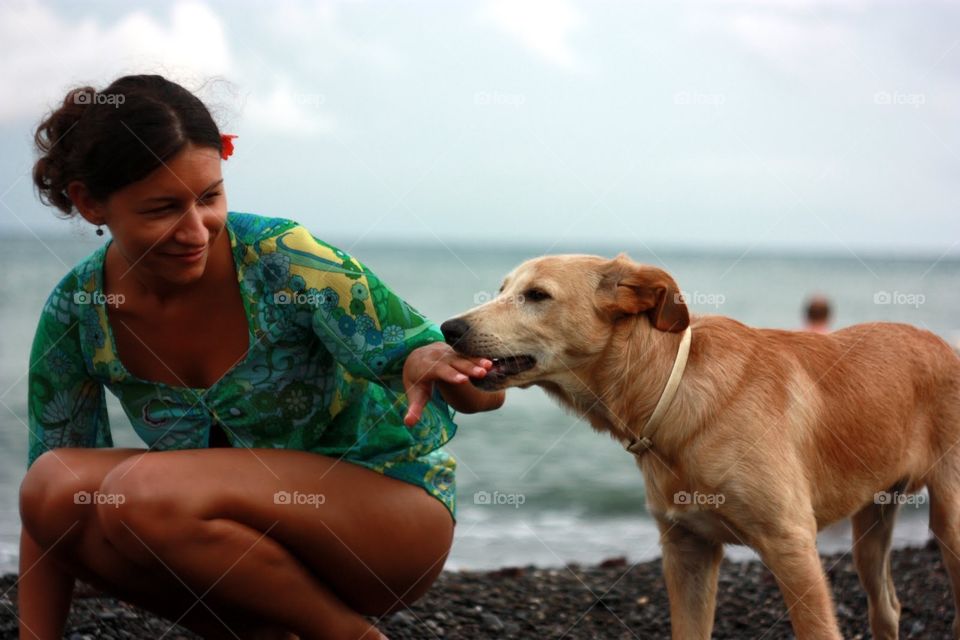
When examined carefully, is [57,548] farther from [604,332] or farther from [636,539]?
[636,539]

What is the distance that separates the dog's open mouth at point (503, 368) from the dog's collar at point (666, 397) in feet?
1.47

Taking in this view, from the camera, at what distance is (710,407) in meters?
3.47

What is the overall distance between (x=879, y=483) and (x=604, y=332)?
133 cm

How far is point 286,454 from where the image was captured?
301cm

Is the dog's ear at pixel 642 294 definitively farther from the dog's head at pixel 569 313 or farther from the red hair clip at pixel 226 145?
the red hair clip at pixel 226 145

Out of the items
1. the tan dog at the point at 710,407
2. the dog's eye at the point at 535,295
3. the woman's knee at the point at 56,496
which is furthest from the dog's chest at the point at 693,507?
the woman's knee at the point at 56,496

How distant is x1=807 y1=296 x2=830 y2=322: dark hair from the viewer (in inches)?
316

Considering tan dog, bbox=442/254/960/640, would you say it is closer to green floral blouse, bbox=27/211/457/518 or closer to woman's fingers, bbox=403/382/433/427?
green floral blouse, bbox=27/211/457/518

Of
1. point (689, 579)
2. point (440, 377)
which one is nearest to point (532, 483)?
point (689, 579)

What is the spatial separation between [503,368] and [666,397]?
1.87ft

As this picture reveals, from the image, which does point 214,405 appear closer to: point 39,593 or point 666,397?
point 39,593

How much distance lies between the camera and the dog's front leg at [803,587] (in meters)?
3.35

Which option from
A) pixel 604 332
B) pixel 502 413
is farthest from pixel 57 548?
pixel 502 413

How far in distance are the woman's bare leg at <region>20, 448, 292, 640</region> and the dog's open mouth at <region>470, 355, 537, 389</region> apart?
3.26 ft
